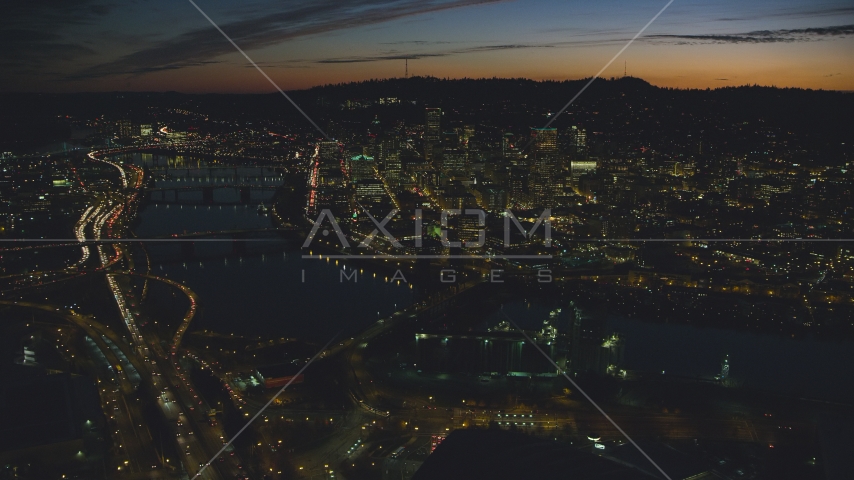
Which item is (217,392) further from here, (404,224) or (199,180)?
(199,180)

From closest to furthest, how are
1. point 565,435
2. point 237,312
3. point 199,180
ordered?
point 565,435 → point 237,312 → point 199,180

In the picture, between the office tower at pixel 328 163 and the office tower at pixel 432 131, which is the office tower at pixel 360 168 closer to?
the office tower at pixel 328 163

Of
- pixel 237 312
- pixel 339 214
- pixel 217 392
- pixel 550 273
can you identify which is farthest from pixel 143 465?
pixel 339 214

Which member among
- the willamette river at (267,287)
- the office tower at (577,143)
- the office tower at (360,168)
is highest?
the office tower at (577,143)

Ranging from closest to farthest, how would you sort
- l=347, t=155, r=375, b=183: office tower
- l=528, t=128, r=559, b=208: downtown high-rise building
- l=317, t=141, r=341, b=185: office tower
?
l=528, t=128, r=559, b=208: downtown high-rise building
l=317, t=141, r=341, b=185: office tower
l=347, t=155, r=375, b=183: office tower

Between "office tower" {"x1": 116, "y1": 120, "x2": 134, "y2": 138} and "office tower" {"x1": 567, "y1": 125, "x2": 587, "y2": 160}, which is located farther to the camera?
"office tower" {"x1": 116, "y1": 120, "x2": 134, "y2": 138}

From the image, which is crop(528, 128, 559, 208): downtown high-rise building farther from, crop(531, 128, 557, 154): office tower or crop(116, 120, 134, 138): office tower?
crop(116, 120, 134, 138): office tower

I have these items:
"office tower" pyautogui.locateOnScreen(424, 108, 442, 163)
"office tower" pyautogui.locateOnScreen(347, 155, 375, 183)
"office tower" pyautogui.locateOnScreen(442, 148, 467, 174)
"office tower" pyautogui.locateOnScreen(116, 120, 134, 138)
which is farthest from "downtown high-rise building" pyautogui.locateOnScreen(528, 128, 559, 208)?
"office tower" pyautogui.locateOnScreen(116, 120, 134, 138)

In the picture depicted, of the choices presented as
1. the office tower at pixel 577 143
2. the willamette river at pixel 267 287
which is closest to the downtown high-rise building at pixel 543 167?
the office tower at pixel 577 143

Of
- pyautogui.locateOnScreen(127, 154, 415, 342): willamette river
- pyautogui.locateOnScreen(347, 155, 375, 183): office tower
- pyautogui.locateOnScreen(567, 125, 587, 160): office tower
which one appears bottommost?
pyautogui.locateOnScreen(127, 154, 415, 342): willamette river

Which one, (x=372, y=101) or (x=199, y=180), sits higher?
(x=372, y=101)

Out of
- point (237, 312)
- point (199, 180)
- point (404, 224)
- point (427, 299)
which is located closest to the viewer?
point (237, 312)
